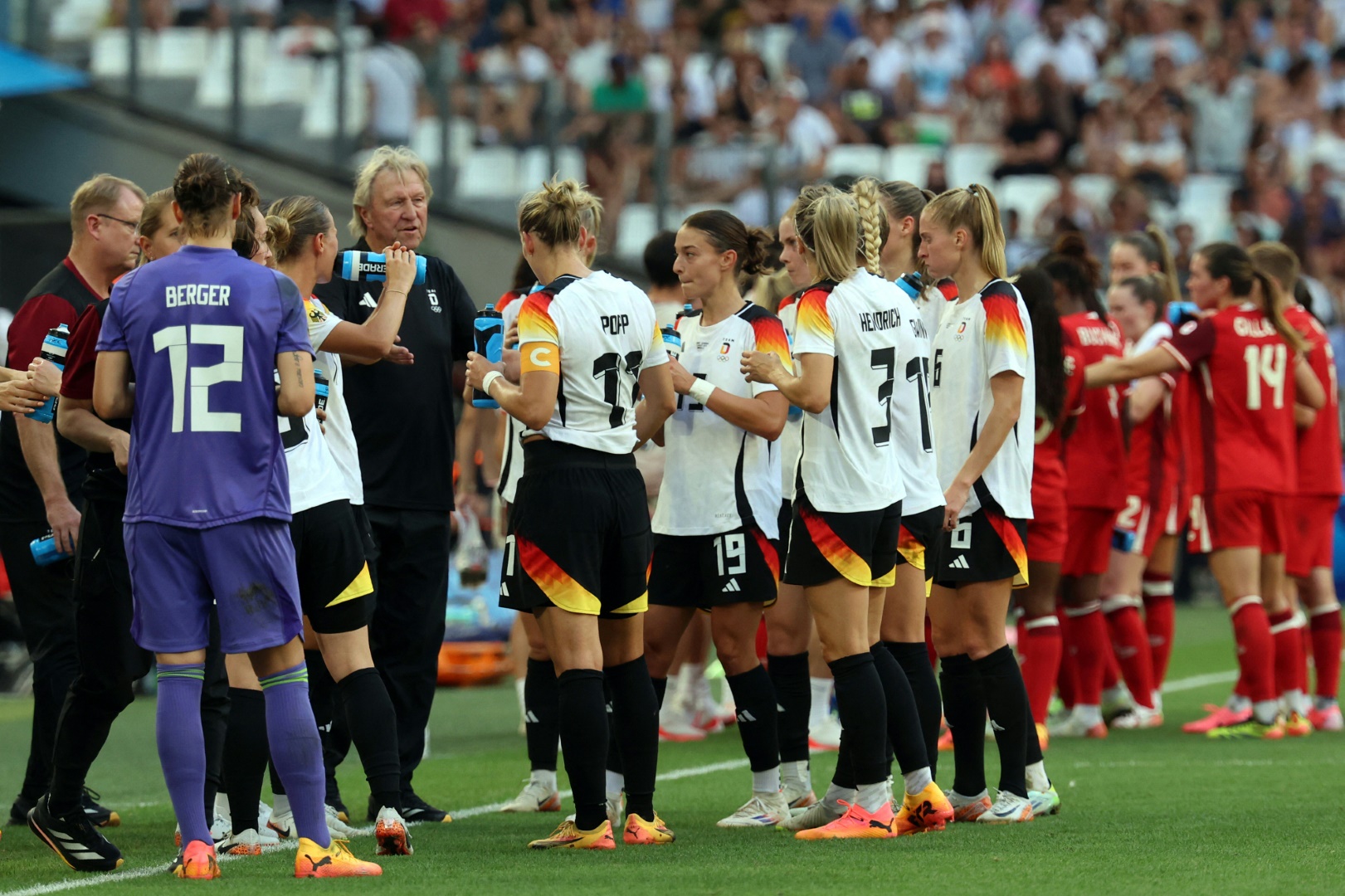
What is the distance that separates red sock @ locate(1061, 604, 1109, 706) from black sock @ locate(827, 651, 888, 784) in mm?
3586

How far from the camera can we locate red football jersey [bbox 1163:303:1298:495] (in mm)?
9383

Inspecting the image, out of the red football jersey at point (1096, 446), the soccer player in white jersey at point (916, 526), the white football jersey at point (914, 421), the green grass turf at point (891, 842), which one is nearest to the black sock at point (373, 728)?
the green grass turf at point (891, 842)

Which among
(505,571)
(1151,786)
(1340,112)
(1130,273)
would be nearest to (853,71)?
(1340,112)

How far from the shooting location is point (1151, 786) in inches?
296

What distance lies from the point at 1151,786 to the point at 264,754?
3.70m

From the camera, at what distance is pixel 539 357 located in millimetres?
5707

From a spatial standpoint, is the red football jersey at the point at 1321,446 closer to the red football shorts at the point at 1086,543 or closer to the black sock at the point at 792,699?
the red football shorts at the point at 1086,543

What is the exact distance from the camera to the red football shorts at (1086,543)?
9.33 meters

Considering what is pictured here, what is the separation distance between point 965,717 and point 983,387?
3.84 ft

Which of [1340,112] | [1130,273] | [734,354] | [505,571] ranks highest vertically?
[1340,112]

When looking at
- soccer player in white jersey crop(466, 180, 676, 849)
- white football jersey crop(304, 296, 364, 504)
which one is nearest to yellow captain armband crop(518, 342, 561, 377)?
soccer player in white jersey crop(466, 180, 676, 849)

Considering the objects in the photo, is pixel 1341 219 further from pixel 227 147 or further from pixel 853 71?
pixel 227 147

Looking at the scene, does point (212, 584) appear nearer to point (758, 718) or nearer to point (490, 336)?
point (490, 336)

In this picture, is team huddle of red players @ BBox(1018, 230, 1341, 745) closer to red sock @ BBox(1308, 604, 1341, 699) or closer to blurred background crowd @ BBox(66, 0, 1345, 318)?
red sock @ BBox(1308, 604, 1341, 699)
